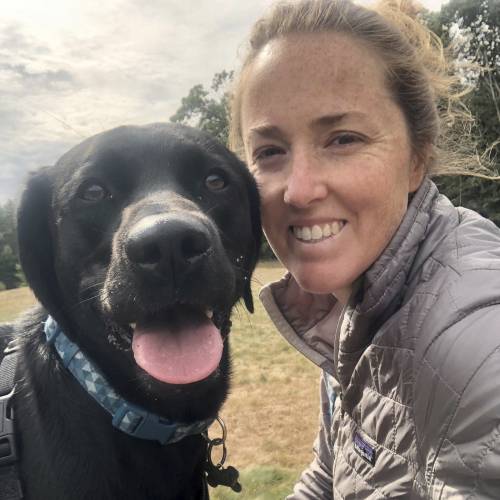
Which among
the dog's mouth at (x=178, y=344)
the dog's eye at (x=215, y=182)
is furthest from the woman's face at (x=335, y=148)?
the dog's mouth at (x=178, y=344)

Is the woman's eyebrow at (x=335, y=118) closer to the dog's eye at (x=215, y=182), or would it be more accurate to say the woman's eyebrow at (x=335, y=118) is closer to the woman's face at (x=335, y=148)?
the woman's face at (x=335, y=148)

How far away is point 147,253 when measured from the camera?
160cm

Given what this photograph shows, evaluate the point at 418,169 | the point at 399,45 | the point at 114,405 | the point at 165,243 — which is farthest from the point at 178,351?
the point at 399,45

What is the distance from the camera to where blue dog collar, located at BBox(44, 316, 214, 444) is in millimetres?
1869

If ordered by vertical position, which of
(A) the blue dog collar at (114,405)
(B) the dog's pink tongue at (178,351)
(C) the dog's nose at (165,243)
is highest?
(C) the dog's nose at (165,243)

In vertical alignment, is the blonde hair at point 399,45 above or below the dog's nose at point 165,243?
above

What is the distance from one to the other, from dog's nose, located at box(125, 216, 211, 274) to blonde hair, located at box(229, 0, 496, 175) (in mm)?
995

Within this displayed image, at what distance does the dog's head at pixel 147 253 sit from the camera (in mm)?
1688

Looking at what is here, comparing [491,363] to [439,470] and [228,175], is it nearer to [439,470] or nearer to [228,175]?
[439,470]

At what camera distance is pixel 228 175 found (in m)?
2.38

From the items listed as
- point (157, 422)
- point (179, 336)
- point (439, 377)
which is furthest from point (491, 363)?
point (157, 422)

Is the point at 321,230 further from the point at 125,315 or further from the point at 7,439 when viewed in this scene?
the point at 7,439

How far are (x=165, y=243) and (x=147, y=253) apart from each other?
0.08 meters

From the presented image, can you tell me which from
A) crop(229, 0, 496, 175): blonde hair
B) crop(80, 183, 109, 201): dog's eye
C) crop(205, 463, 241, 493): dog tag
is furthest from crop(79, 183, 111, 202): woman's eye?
crop(205, 463, 241, 493): dog tag
